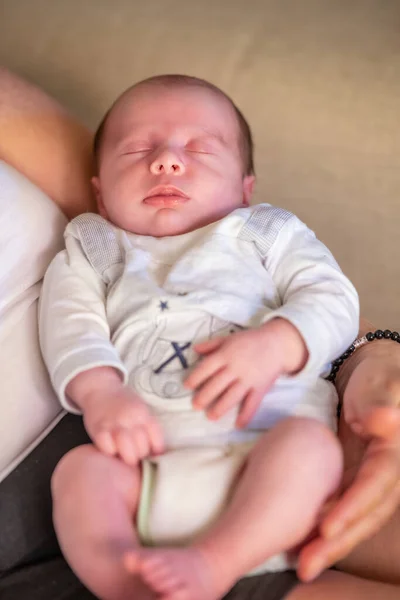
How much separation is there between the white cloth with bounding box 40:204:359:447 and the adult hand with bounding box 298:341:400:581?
46 millimetres

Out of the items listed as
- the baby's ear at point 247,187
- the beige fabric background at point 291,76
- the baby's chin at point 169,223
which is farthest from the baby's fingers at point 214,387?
the beige fabric background at point 291,76

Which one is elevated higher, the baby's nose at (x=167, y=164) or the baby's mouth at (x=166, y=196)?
the baby's nose at (x=167, y=164)

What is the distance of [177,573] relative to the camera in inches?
20.1

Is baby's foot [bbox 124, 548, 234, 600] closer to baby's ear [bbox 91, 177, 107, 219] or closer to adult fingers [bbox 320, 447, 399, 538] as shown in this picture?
adult fingers [bbox 320, 447, 399, 538]

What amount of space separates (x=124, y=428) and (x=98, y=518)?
84mm

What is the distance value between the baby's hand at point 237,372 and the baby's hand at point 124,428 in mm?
51

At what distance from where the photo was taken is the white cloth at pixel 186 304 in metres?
0.68

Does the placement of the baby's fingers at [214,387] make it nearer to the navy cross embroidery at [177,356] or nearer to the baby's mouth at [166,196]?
the navy cross embroidery at [177,356]

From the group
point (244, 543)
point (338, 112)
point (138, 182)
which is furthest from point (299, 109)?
point (244, 543)

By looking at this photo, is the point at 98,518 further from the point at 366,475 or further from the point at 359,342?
the point at 359,342

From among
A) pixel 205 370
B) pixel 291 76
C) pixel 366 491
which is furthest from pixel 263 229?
pixel 291 76

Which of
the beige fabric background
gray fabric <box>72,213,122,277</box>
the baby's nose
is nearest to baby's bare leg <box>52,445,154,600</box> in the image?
gray fabric <box>72,213,122,277</box>

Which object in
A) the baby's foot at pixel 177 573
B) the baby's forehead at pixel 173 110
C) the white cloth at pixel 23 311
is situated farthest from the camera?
the baby's forehead at pixel 173 110

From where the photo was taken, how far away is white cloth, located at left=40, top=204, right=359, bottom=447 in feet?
2.23
